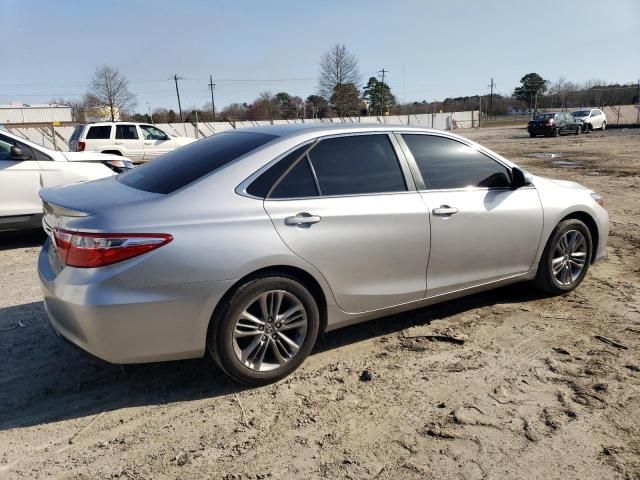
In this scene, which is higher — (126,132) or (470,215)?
(126,132)

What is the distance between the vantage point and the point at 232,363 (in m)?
3.17

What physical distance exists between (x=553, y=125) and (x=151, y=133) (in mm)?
25714

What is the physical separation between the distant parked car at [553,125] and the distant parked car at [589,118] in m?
1.20

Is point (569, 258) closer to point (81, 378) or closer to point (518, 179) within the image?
point (518, 179)

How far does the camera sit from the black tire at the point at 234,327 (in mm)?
3090

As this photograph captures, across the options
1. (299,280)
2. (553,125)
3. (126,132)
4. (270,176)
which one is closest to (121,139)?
(126,132)

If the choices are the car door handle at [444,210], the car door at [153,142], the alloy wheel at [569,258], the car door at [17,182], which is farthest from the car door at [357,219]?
the car door at [153,142]

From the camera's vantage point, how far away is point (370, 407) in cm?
311

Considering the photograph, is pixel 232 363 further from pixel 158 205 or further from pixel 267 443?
pixel 158 205

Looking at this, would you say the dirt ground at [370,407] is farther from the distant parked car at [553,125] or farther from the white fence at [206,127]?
the distant parked car at [553,125]

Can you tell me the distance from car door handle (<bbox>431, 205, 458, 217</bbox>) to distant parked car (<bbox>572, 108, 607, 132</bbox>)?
3611cm

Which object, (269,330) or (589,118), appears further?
(589,118)

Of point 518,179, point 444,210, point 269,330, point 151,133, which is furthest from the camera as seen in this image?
point 151,133

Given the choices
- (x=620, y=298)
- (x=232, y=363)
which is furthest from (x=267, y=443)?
(x=620, y=298)
